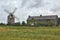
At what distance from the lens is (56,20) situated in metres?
143

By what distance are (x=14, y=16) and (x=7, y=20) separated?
5.50m

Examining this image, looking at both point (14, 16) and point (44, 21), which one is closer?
point (14, 16)

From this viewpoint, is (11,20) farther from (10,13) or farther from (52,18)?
(52,18)

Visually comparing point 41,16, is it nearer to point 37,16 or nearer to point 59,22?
point 37,16

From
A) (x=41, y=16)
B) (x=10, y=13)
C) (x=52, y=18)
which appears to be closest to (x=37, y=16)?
(x=41, y=16)

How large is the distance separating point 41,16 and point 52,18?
30.6 feet

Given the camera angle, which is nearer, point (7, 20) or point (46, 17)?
point (7, 20)

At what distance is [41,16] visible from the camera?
486 ft

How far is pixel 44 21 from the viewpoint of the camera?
14112cm

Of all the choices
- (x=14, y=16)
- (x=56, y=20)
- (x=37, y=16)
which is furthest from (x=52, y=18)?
(x=14, y=16)

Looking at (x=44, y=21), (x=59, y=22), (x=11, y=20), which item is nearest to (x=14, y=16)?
(x=11, y=20)

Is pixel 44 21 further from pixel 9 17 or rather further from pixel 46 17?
pixel 9 17

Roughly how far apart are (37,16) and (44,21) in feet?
32.9

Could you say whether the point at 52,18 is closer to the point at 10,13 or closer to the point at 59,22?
the point at 59,22
